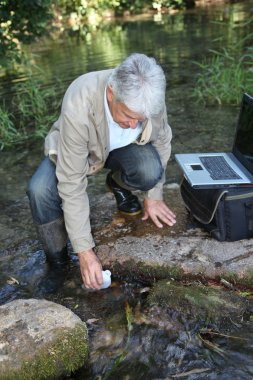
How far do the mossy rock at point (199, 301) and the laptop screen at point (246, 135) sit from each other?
0.76m

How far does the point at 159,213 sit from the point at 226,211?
1.91 feet

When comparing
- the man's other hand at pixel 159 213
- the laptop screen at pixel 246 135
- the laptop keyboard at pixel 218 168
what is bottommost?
the man's other hand at pixel 159 213

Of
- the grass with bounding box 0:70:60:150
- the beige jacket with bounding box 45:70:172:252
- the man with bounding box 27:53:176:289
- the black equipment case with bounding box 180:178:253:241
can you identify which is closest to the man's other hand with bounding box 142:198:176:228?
the man with bounding box 27:53:176:289

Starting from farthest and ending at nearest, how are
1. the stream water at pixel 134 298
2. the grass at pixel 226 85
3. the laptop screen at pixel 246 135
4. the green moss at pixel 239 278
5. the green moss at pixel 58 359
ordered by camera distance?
the grass at pixel 226 85 < the laptop screen at pixel 246 135 < the green moss at pixel 239 278 < the stream water at pixel 134 298 < the green moss at pixel 58 359

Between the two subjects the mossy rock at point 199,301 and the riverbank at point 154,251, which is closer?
the mossy rock at point 199,301

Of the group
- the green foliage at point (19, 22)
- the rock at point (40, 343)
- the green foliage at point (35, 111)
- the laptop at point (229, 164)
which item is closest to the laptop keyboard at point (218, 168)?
the laptop at point (229, 164)

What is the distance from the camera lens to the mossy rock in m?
2.22

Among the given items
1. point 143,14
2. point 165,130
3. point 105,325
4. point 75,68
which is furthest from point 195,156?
point 143,14

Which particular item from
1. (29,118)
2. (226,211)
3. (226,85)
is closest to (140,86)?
(226,211)

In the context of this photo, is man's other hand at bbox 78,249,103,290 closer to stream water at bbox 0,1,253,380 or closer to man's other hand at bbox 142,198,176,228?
stream water at bbox 0,1,253,380

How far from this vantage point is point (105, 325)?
7.41ft

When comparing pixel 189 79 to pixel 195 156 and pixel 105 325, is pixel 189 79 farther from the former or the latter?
pixel 105 325

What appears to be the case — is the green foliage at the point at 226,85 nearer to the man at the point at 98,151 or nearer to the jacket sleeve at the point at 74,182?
the man at the point at 98,151

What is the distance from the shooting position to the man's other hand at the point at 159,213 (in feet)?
9.20
